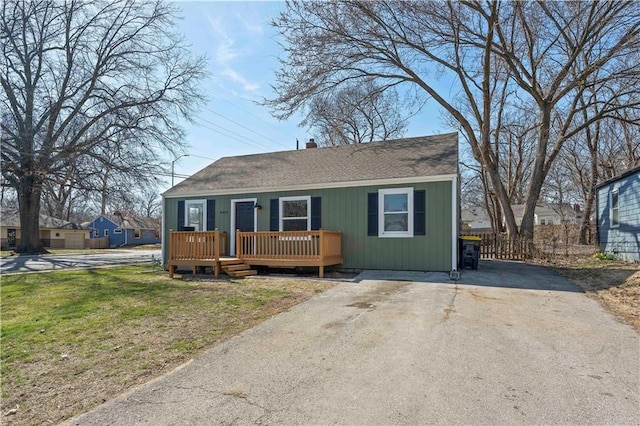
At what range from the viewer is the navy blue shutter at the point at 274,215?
1194cm

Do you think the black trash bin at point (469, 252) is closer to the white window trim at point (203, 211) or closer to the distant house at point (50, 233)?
the white window trim at point (203, 211)

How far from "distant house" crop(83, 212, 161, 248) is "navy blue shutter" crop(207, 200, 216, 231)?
37766 mm

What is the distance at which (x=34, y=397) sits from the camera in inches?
124

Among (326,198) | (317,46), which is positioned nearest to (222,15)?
(317,46)

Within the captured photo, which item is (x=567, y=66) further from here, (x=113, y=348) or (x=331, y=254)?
(x=113, y=348)

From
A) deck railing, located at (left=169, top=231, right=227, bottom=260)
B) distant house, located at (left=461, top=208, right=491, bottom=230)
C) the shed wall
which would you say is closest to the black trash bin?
the shed wall

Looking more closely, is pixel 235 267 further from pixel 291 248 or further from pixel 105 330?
pixel 105 330

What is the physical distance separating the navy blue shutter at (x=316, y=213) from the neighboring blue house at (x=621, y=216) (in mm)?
10006

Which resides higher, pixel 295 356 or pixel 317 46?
pixel 317 46

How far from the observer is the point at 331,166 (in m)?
12.6

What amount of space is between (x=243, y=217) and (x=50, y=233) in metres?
36.2

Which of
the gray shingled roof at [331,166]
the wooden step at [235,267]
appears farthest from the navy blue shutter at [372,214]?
the wooden step at [235,267]

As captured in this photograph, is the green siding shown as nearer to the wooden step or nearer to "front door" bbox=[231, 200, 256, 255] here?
"front door" bbox=[231, 200, 256, 255]

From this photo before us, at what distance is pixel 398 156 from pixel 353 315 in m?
7.57
